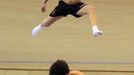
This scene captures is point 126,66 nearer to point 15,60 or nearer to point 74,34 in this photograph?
point 74,34

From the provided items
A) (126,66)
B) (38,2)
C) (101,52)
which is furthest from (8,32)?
(126,66)

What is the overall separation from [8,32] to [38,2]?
2.70ft

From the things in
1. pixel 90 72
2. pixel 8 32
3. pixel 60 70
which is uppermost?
pixel 60 70

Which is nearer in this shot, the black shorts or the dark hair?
the dark hair

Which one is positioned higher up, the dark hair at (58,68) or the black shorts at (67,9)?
the black shorts at (67,9)

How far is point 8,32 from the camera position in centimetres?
834

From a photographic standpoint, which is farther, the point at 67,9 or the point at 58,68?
the point at 67,9

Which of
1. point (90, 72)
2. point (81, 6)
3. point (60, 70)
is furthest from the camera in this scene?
point (90, 72)

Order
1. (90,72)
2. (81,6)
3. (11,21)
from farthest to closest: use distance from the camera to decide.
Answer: (11,21), (90,72), (81,6)

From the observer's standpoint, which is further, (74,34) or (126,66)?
(74,34)

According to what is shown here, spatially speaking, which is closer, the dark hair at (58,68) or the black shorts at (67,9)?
the dark hair at (58,68)

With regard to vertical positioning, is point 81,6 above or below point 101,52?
above

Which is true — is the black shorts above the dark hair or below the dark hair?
above

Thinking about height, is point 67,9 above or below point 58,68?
above
